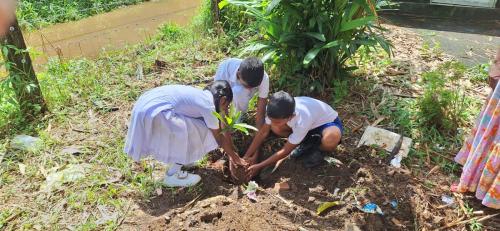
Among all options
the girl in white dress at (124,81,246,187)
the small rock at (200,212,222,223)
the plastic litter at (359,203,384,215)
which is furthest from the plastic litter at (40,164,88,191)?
the plastic litter at (359,203,384,215)

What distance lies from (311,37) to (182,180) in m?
1.79

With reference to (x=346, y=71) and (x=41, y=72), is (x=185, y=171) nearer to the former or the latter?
(x=346, y=71)

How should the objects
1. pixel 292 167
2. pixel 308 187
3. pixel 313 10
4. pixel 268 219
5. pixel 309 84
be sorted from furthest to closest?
1. pixel 309 84
2. pixel 313 10
3. pixel 292 167
4. pixel 308 187
5. pixel 268 219

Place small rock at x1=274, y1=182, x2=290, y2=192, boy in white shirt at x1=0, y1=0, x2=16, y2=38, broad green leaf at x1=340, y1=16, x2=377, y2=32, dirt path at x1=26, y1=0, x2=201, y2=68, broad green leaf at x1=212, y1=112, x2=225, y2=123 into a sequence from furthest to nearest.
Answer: dirt path at x1=26, y1=0, x2=201, y2=68
broad green leaf at x1=340, y1=16, x2=377, y2=32
small rock at x1=274, y1=182, x2=290, y2=192
broad green leaf at x1=212, y1=112, x2=225, y2=123
boy in white shirt at x1=0, y1=0, x2=16, y2=38

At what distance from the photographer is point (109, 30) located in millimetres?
7082

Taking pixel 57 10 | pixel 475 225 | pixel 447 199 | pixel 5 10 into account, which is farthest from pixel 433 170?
pixel 57 10

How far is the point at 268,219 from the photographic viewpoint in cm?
297

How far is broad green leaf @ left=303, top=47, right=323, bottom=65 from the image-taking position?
12.7 ft

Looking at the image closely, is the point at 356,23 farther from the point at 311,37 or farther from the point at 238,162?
the point at 238,162

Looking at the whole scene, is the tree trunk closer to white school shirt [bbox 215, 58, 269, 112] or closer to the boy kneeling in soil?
white school shirt [bbox 215, 58, 269, 112]

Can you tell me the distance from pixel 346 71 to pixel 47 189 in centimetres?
295

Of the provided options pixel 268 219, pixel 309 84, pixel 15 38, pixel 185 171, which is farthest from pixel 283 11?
pixel 15 38

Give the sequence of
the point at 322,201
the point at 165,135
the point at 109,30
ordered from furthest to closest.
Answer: the point at 109,30 < the point at 165,135 < the point at 322,201

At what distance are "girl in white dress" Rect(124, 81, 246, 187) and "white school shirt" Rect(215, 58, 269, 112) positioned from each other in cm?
43
